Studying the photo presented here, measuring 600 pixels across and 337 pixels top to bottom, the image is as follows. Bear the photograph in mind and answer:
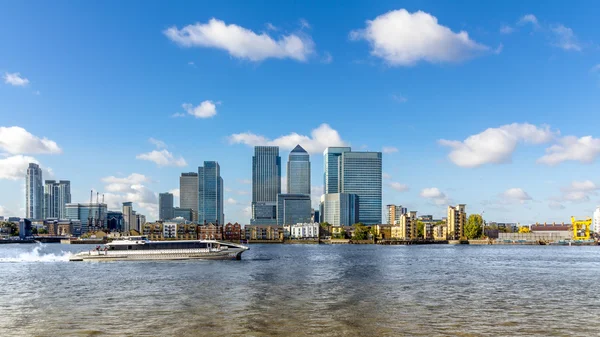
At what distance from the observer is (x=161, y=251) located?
120125 millimetres

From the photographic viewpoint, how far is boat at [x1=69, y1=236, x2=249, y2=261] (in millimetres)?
119812

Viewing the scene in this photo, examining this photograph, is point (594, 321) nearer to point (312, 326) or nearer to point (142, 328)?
point (312, 326)

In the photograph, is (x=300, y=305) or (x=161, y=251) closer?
(x=300, y=305)

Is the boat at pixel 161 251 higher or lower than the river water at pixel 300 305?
lower

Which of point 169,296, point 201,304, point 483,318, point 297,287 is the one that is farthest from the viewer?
point 297,287

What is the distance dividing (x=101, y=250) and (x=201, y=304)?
3173 inches

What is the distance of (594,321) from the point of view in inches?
1678

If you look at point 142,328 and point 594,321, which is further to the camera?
point 594,321

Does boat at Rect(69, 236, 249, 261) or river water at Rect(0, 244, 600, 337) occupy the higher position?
river water at Rect(0, 244, 600, 337)

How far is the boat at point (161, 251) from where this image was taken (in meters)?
120

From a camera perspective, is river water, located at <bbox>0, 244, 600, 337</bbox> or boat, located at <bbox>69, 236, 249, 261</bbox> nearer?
river water, located at <bbox>0, 244, 600, 337</bbox>

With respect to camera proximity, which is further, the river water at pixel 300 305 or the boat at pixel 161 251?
the boat at pixel 161 251

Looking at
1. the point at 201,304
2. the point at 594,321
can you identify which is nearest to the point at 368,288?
the point at 201,304

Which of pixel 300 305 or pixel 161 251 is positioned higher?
pixel 300 305
